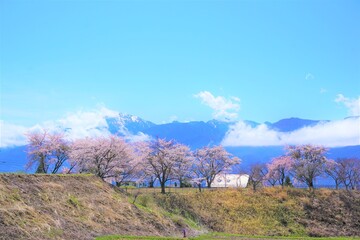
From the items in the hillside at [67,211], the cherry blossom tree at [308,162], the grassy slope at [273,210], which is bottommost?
the grassy slope at [273,210]

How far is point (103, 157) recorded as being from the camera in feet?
195

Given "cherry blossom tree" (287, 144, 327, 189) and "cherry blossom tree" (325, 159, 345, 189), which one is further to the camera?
"cherry blossom tree" (325, 159, 345, 189)

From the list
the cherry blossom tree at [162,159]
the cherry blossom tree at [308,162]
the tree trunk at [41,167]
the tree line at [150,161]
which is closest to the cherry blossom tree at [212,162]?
the tree line at [150,161]

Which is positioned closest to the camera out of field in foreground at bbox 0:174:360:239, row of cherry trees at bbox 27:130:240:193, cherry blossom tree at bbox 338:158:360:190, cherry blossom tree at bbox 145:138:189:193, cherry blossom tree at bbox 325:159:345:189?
field in foreground at bbox 0:174:360:239

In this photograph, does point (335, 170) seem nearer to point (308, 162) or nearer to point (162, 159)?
point (308, 162)

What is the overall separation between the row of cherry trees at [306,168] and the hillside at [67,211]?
40.6 m

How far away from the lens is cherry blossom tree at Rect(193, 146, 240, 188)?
313ft

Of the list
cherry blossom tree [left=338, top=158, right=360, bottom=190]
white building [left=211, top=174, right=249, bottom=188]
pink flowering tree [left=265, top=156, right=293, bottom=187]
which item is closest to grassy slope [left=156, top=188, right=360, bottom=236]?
pink flowering tree [left=265, top=156, right=293, bottom=187]

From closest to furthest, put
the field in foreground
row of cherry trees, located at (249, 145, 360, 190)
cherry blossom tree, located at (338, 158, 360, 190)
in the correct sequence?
the field in foreground
row of cherry trees, located at (249, 145, 360, 190)
cherry blossom tree, located at (338, 158, 360, 190)

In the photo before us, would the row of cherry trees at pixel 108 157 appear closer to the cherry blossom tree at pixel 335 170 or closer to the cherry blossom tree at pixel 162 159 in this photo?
the cherry blossom tree at pixel 162 159

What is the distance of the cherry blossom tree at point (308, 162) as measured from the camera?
8019 cm

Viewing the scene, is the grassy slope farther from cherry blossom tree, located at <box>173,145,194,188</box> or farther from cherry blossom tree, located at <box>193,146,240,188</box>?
cherry blossom tree, located at <box>193,146,240,188</box>

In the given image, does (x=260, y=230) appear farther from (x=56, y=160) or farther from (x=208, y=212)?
(x=56, y=160)

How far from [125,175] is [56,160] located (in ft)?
42.7
